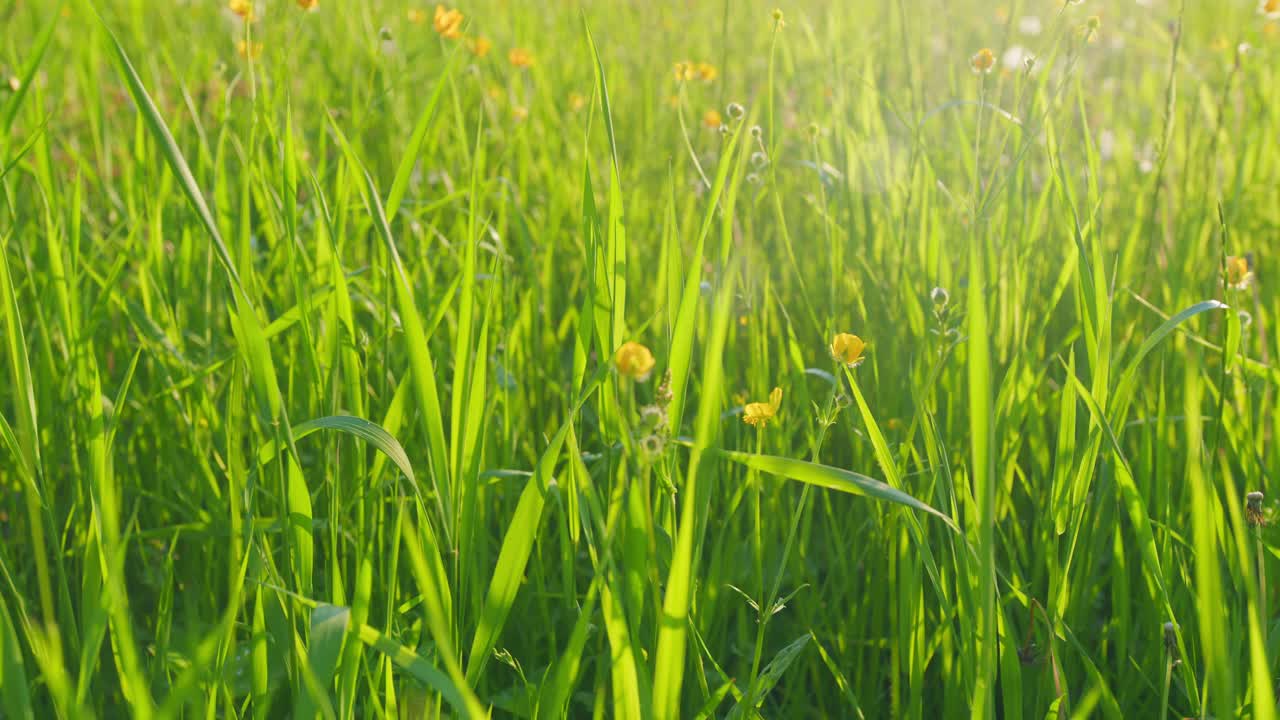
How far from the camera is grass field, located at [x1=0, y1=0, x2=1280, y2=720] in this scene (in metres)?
0.74

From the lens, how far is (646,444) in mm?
659

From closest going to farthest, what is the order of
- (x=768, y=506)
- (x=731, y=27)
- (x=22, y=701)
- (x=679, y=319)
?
(x=22, y=701) < (x=679, y=319) < (x=768, y=506) < (x=731, y=27)

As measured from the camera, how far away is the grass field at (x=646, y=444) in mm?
740

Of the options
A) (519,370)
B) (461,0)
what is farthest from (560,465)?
(461,0)

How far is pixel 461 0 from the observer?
3.65 metres

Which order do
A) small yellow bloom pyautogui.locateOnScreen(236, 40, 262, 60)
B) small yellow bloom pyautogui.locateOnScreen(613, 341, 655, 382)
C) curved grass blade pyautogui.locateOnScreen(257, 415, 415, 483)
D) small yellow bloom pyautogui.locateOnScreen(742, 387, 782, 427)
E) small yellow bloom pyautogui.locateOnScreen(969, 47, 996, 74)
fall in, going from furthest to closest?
small yellow bloom pyautogui.locateOnScreen(969, 47, 996, 74)
small yellow bloom pyautogui.locateOnScreen(236, 40, 262, 60)
small yellow bloom pyautogui.locateOnScreen(742, 387, 782, 427)
curved grass blade pyautogui.locateOnScreen(257, 415, 415, 483)
small yellow bloom pyautogui.locateOnScreen(613, 341, 655, 382)

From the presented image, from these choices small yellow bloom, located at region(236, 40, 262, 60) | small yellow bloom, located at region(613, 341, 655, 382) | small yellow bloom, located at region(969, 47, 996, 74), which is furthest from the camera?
small yellow bloom, located at region(969, 47, 996, 74)

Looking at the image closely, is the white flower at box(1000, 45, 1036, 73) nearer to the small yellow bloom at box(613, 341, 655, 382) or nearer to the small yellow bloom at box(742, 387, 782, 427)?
the small yellow bloom at box(742, 387, 782, 427)

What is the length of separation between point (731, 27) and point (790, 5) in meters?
0.55

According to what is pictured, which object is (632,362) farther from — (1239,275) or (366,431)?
(1239,275)

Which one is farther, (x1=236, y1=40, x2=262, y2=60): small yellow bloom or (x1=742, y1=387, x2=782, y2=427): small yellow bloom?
(x1=236, y1=40, x2=262, y2=60): small yellow bloom

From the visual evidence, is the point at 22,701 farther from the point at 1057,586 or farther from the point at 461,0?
the point at 461,0

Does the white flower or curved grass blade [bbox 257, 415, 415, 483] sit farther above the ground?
the white flower

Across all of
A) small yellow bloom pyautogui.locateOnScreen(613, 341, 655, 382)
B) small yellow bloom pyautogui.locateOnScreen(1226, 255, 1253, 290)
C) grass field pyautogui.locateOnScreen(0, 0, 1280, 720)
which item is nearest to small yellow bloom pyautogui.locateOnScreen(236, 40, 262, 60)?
grass field pyautogui.locateOnScreen(0, 0, 1280, 720)
